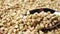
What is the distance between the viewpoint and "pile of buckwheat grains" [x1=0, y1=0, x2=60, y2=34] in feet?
9.63

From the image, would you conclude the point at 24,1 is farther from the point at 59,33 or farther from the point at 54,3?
the point at 59,33

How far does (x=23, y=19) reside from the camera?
3156mm

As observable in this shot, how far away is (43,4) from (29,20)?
0.82m

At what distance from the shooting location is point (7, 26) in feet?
10.4

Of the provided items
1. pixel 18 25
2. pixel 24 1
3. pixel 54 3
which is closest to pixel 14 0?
pixel 24 1

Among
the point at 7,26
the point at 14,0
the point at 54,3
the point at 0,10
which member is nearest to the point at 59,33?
the point at 7,26

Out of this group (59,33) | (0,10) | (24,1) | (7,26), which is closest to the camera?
(59,33)

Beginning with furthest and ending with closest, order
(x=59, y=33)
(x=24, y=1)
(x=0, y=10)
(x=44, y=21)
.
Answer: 1. (x=24, y=1)
2. (x=0, y=10)
3. (x=44, y=21)
4. (x=59, y=33)

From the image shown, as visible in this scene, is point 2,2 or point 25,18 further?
point 2,2

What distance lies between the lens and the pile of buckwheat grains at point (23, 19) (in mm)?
2936

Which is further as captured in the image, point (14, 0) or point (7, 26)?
point (14, 0)

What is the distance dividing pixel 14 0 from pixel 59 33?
169 cm

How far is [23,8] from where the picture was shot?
12.3ft

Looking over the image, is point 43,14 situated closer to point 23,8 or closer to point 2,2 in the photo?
point 23,8
